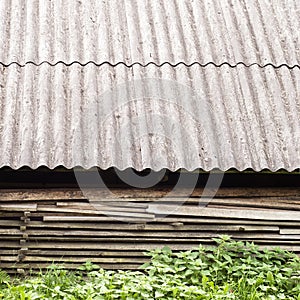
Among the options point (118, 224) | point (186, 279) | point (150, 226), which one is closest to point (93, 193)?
point (118, 224)

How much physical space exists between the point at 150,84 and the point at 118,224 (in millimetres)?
1443

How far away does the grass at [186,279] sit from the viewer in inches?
217

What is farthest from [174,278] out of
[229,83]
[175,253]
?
[229,83]

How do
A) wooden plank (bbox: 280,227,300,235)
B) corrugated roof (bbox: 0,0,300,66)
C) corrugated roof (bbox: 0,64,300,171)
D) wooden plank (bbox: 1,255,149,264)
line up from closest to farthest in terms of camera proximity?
1. corrugated roof (bbox: 0,64,300,171)
2. wooden plank (bbox: 1,255,149,264)
3. wooden plank (bbox: 280,227,300,235)
4. corrugated roof (bbox: 0,0,300,66)

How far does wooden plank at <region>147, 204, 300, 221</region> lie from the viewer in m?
6.34

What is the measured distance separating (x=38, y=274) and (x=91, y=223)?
655 millimetres

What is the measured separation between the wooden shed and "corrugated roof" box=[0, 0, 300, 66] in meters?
0.06

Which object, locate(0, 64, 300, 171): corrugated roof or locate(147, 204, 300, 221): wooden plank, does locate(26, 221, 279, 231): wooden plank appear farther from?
locate(0, 64, 300, 171): corrugated roof

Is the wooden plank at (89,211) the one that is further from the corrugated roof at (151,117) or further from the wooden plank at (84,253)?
the corrugated roof at (151,117)

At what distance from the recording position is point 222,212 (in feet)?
21.0

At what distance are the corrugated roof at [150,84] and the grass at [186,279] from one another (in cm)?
82

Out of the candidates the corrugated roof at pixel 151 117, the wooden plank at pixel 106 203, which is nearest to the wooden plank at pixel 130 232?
the wooden plank at pixel 106 203

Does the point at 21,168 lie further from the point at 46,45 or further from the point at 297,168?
the point at 297,168

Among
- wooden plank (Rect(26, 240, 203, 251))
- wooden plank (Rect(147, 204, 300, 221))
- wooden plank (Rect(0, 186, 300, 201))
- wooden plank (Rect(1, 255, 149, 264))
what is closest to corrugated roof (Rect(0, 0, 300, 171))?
wooden plank (Rect(0, 186, 300, 201))
